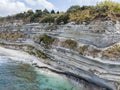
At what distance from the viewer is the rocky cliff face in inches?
1296

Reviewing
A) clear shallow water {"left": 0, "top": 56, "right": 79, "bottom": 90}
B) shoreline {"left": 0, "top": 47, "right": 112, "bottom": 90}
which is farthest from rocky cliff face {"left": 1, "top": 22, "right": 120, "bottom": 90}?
clear shallow water {"left": 0, "top": 56, "right": 79, "bottom": 90}

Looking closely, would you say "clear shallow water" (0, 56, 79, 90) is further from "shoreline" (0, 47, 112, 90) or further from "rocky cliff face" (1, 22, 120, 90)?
"rocky cliff face" (1, 22, 120, 90)

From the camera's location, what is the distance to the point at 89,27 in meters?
40.4

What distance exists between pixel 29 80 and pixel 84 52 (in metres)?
9.14

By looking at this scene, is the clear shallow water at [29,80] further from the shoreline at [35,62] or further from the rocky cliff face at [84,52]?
the rocky cliff face at [84,52]

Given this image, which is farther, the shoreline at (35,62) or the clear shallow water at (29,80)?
the shoreline at (35,62)

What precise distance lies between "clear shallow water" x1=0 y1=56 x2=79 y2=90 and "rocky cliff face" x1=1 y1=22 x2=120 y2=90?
273cm

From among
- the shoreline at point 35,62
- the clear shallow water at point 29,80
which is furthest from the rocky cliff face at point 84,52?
the clear shallow water at point 29,80

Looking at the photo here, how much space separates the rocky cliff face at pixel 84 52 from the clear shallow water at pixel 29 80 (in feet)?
8.97

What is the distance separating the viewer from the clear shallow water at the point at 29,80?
3469 cm

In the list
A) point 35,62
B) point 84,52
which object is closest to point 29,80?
point 84,52

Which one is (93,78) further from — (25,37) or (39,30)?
(25,37)

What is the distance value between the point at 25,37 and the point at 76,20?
85.7 feet

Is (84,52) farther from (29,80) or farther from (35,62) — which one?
(35,62)
